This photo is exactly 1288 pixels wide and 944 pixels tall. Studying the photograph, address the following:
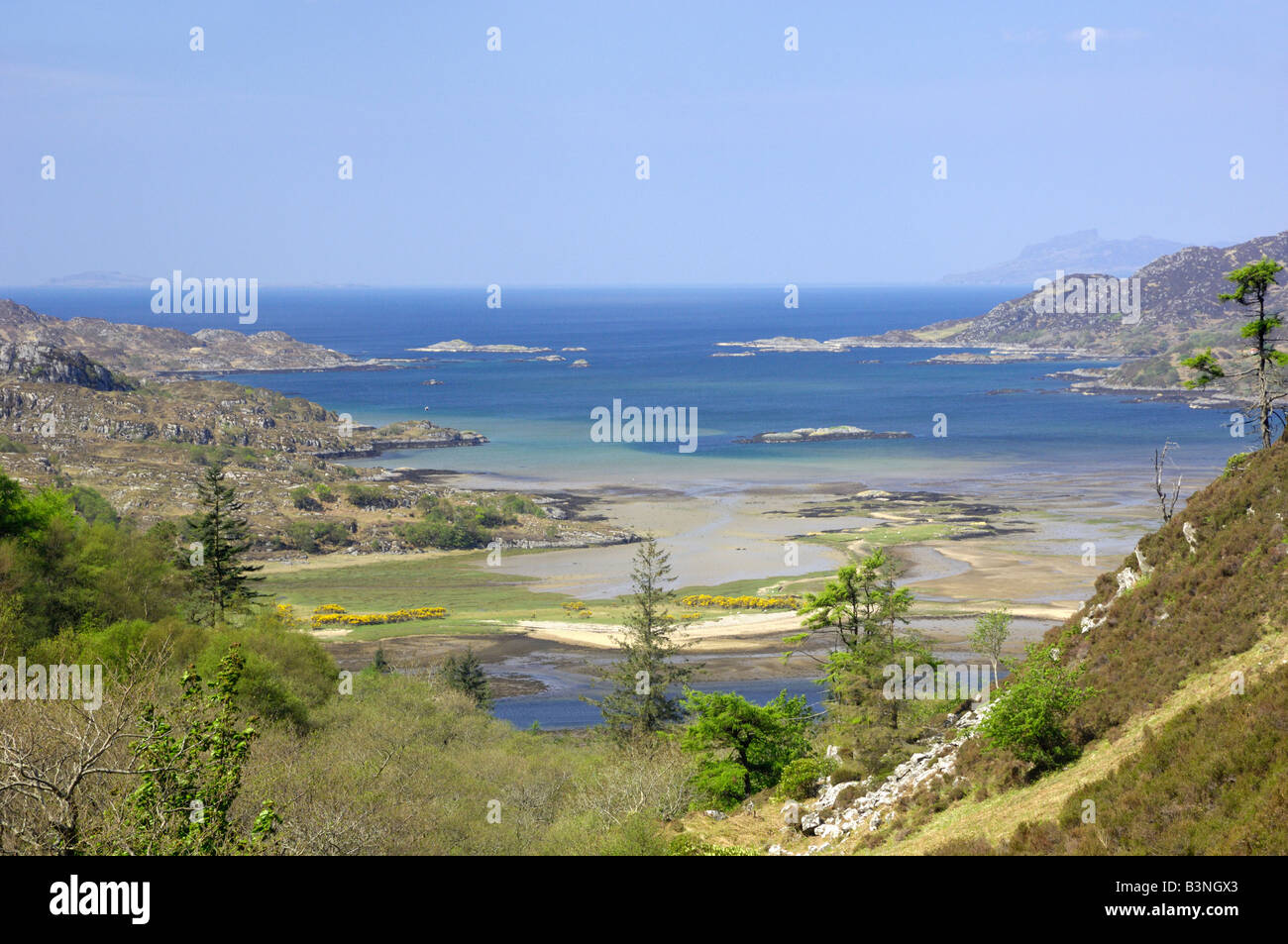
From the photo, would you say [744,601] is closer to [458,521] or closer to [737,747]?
[458,521]

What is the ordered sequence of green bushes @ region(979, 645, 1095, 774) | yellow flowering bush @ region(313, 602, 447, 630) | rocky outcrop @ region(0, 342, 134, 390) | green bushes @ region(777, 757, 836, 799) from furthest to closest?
rocky outcrop @ region(0, 342, 134, 390), yellow flowering bush @ region(313, 602, 447, 630), green bushes @ region(777, 757, 836, 799), green bushes @ region(979, 645, 1095, 774)

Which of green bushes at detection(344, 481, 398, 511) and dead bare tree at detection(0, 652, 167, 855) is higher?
dead bare tree at detection(0, 652, 167, 855)

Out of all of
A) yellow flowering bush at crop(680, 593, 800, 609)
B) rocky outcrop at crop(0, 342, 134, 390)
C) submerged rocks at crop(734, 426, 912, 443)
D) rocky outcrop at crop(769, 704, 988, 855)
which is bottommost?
yellow flowering bush at crop(680, 593, 800, 609)

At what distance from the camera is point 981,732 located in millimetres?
23562

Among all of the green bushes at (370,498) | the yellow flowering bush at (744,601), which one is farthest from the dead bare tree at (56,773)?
the green bushes at (370,498)

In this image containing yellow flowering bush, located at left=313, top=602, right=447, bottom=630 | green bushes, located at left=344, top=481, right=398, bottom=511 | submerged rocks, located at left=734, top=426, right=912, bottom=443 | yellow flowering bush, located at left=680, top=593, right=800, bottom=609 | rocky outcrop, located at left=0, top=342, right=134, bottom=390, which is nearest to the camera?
yellow flowering bush, located at left=313, top=602, right=447, bottom=630

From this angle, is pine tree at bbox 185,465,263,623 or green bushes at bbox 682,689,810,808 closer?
green bushes at bbox 682,689,810,808

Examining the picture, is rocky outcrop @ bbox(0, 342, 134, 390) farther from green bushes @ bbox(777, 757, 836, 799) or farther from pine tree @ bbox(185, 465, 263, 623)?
green bushes @ bbox(777, 757, 836, 799)

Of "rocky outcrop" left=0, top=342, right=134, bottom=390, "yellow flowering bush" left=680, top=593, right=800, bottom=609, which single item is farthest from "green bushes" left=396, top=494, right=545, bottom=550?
"rocky outcrop" left=0, top=342, right=134, bottom=390

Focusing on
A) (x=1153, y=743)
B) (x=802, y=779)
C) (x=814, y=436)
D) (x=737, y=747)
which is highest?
(x=814, y=436)

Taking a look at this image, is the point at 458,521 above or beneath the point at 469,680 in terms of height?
above

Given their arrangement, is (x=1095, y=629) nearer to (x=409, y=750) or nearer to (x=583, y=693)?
(x=409, y=750)

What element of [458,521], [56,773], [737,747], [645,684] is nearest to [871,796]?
[737,747]
